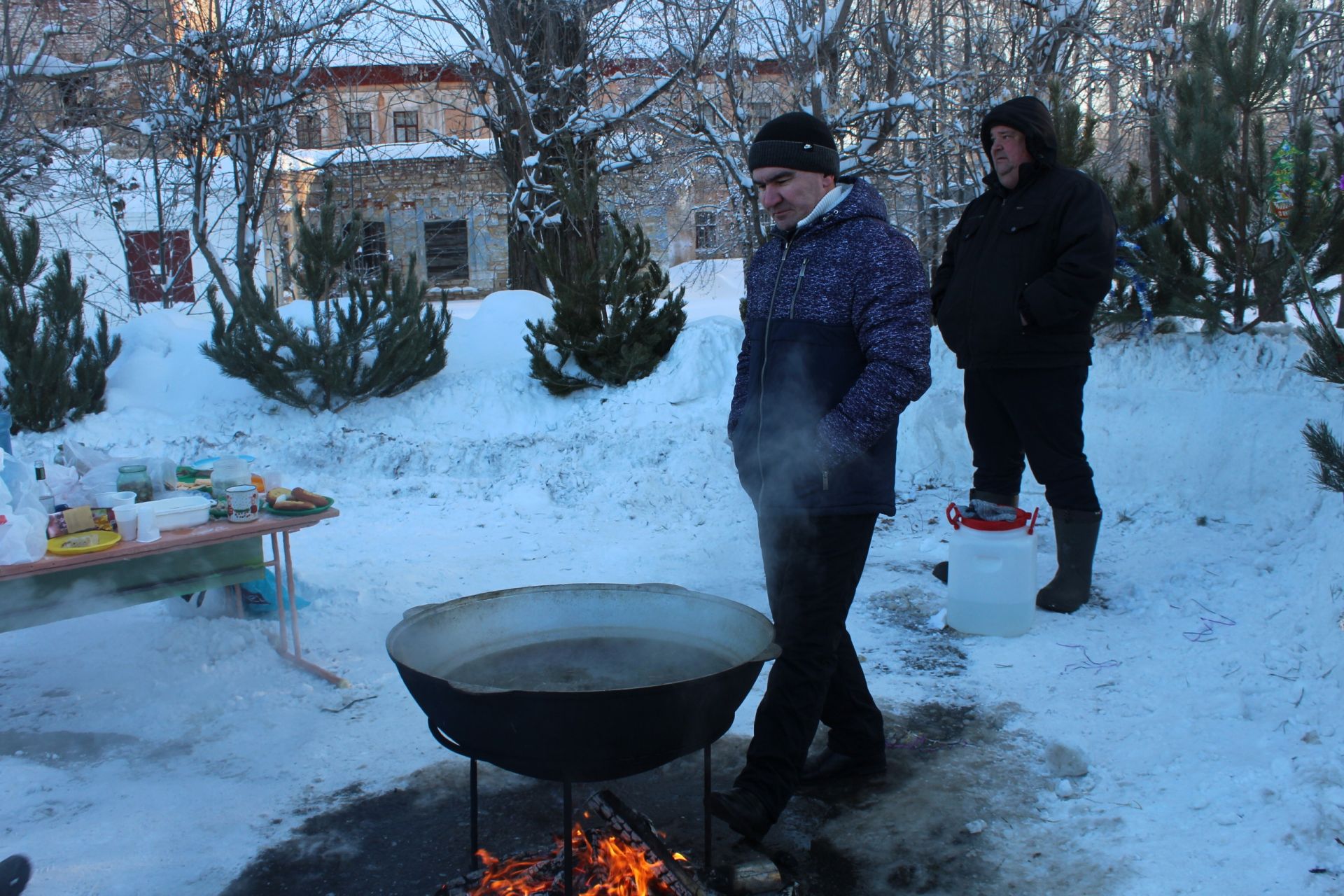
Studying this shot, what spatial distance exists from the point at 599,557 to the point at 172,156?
8572 mm

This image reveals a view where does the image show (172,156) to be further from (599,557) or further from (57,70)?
(599,557)

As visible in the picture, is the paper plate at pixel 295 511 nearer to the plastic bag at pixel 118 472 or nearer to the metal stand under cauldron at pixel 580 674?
the plastic bag at pixel 118 472

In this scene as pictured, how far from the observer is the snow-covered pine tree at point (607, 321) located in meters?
8.56

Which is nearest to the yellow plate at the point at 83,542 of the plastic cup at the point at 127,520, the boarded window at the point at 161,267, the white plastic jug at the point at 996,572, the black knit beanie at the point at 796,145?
→ the plastic cup at the point at 127,520

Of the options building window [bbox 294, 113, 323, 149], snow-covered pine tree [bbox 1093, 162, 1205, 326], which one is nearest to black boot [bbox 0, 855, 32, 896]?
snow-covered pine tree [bbox 1093, 162, 1205, 326]

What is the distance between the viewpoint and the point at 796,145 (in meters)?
2.66

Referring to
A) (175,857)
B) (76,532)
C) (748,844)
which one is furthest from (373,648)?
(748,844)

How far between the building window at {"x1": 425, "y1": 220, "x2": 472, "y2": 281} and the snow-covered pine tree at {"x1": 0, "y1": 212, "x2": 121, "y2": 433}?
1634 centimetres

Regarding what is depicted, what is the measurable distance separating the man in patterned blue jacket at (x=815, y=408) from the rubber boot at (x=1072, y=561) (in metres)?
2.12

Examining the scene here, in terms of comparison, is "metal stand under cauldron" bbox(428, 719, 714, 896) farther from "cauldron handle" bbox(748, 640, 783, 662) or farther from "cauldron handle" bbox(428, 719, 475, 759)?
"cauldron handle" bbox(748, 640, 783, 662)

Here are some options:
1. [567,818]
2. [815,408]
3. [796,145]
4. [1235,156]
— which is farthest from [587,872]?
[1235,156]

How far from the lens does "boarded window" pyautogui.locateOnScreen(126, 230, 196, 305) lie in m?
11.7

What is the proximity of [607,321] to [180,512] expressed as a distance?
5299 mm

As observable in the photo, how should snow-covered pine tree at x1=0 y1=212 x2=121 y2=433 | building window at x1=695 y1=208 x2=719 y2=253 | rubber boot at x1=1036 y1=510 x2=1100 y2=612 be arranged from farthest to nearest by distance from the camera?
building window at x1=695 y1=208 x2=719 y2=253
snow-covered pine tree at x1=0 y1=212 x2=121 y2=433
rubber boot at x1=1036 y1=510 x2=1100 y2=612
